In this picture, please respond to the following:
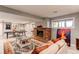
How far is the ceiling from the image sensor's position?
7.35 ft

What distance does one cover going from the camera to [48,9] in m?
2.31

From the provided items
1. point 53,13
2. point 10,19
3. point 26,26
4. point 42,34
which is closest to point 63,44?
point 42,34

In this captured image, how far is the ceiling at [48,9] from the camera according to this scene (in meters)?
2.24

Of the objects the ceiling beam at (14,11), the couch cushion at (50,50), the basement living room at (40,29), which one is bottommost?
the couch cushion at (50,50)

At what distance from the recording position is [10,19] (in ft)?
7.49

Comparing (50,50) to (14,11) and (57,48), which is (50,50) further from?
(14,11)

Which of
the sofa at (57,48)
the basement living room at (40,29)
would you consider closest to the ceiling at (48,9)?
the basement living room at (40,29)

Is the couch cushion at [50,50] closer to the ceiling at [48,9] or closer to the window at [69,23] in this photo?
the window at [69,23]

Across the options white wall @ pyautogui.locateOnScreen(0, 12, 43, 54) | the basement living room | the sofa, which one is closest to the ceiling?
the basement living room

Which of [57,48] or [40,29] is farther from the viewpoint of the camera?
[40,29]

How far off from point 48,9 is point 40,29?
0.48 m

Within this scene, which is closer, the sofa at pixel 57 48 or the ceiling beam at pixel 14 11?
the ceiling beam at pixel 14 11

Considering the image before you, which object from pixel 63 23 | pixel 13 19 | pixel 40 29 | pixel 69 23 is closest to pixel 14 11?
pixel 13 19
